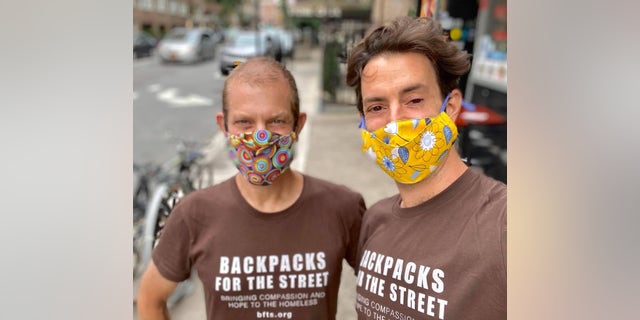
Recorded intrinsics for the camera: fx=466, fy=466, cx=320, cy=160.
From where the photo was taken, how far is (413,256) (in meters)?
1.33

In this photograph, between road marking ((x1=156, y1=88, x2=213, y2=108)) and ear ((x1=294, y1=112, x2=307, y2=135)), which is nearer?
ear ((x1=294, y1=112, x2=307, y2=135))

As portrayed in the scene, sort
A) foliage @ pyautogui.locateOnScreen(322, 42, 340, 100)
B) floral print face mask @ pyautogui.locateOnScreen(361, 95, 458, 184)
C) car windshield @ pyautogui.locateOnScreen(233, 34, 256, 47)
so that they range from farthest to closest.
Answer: car windshield @ pyautogui.locateOnScreen(233, 34, 256, 47) < foliage @ pyautogui.locateOnScreen(322, 42, 340, 100) < floral print face mask @ pyautogui.locateOnScreen(361, 95, 458, 184)

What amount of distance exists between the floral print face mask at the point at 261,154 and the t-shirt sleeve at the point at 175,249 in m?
0.28

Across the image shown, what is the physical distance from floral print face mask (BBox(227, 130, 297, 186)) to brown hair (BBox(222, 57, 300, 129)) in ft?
0.38

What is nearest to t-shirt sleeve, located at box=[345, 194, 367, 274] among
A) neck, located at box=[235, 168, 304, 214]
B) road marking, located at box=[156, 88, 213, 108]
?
neck, located at box=[235, 168, 304, 214]

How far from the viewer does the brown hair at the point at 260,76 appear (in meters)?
1.63

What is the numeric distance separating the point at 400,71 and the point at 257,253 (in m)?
0.79

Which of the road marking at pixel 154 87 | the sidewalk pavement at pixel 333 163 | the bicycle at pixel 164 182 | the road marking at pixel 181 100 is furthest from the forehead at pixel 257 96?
the road marking at pixel 154 87

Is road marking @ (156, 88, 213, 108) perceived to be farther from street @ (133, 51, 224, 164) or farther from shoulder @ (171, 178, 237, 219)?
shoulder @ (171, 178, 237, 219)

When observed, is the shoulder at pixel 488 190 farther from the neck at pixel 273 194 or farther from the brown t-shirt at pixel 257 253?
the neck at pixel 273 194

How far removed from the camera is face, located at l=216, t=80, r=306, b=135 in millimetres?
1630
